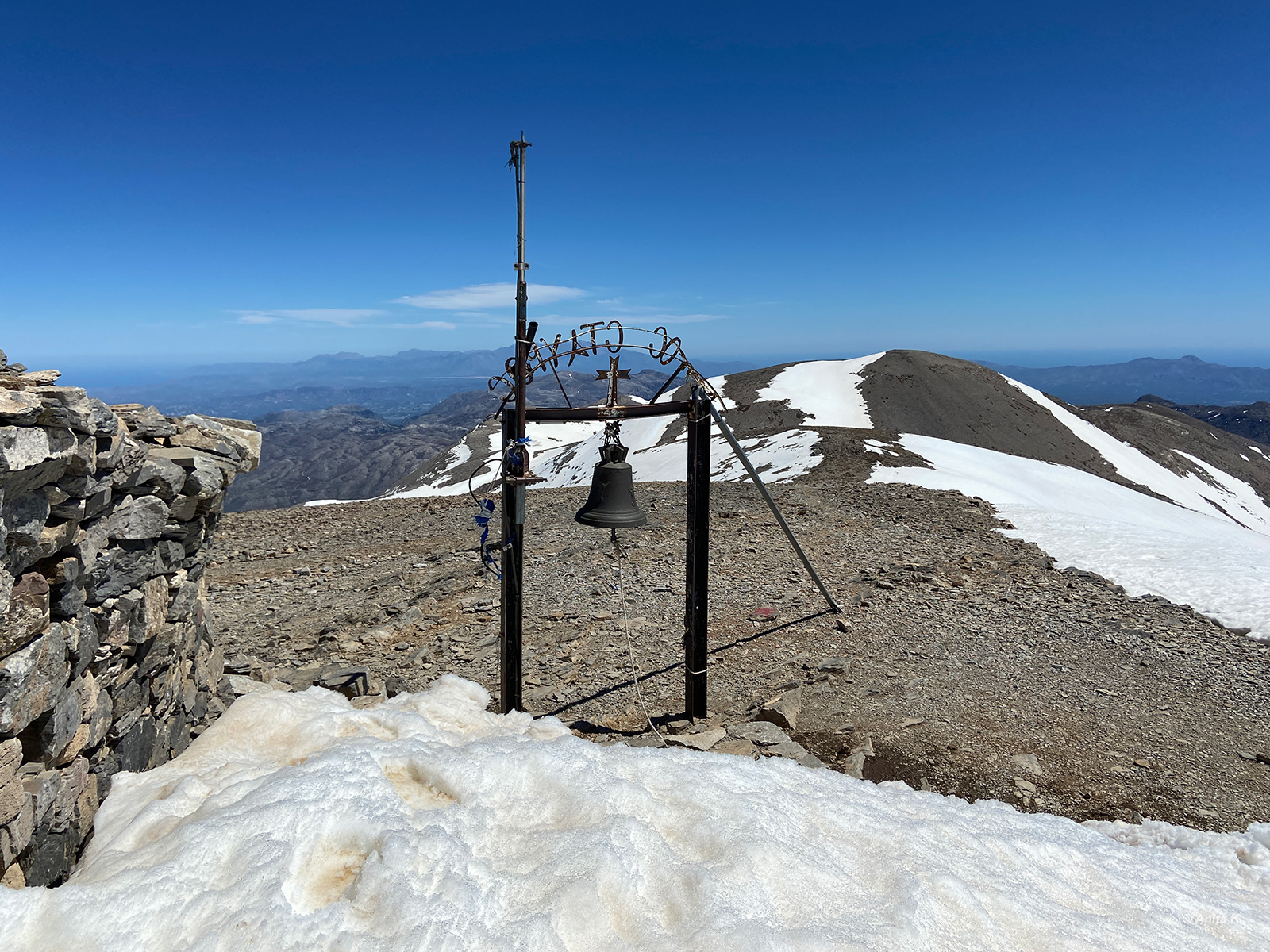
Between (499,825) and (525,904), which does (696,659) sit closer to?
(499,825)

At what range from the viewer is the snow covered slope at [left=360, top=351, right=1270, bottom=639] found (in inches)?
575

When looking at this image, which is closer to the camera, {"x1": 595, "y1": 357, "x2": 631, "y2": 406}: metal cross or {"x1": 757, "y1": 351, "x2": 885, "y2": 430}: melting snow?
{"x1": 595, "y1": 357, "x2": 631, "y2": 406}: metal cross

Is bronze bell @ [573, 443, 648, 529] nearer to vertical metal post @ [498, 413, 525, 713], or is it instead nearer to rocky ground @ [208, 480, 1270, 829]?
rocky ground @ [208, 480, 1270, 829]

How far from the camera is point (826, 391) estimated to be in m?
63.1

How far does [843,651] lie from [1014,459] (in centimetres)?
2385

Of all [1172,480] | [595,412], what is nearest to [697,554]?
[595,412]

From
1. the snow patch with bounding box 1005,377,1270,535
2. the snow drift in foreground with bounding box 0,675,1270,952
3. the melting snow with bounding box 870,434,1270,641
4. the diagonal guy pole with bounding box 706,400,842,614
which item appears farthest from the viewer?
the snow patch with bounding box 1005,377,1270,535

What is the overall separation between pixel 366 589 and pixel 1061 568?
1410 centimetres

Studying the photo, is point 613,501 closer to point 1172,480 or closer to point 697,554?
point 697,554

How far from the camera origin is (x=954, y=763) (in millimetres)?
7473

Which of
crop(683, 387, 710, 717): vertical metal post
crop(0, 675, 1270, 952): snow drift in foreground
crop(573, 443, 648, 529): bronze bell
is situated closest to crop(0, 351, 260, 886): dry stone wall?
crop(0, 675, 1270, 952): snow drift in foreground

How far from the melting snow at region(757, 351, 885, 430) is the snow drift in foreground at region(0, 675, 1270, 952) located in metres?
A: 48.8

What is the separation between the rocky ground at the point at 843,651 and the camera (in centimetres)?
752

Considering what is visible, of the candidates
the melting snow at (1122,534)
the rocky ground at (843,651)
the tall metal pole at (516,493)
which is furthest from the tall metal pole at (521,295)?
the melting snow at (1122,534)
